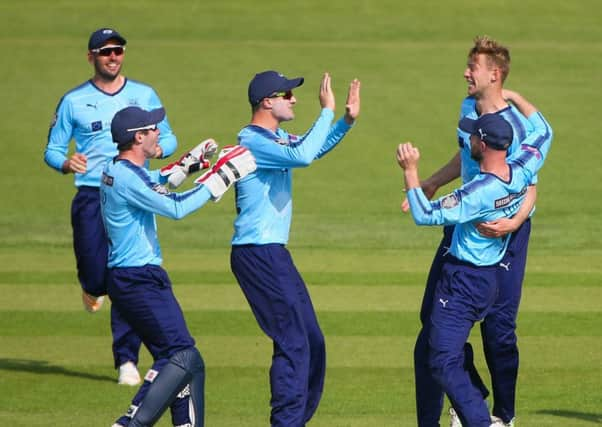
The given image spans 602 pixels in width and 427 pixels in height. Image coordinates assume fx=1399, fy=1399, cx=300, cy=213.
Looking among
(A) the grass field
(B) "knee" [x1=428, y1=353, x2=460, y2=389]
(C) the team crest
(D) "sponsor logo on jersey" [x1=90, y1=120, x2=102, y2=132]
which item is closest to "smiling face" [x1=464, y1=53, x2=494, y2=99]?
(C) the team crest

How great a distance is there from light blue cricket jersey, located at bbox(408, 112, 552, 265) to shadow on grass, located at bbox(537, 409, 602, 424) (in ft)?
5.13

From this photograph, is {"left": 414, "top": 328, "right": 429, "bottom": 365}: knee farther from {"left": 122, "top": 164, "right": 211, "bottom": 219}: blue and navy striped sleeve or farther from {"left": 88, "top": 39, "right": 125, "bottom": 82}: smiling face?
{"left": 88, "top": 39, "right": 125, "bottom": 82}: smiling face

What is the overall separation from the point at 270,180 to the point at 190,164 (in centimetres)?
62

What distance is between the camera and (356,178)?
22.2 m

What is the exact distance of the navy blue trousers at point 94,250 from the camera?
432 inches

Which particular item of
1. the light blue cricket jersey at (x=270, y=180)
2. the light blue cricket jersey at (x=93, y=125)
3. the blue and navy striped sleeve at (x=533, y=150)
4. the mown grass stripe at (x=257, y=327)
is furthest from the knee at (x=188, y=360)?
the mown grass stripe at (x=257, y=327)

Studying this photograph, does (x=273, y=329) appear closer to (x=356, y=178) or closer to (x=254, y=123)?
(x=254, y=123)

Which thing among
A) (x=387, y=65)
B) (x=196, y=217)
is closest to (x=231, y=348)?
(x=196, y=217)

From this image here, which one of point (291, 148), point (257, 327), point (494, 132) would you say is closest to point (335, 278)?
point (257, 327)

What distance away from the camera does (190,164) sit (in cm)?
918

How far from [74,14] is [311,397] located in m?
26.6

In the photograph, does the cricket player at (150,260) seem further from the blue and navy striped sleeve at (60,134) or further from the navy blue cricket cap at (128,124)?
the blue and navy striped sleeve at (60,134)

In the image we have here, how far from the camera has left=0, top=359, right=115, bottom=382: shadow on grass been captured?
445 inches

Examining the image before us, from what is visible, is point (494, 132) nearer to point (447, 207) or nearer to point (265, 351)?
point (447, 207)
